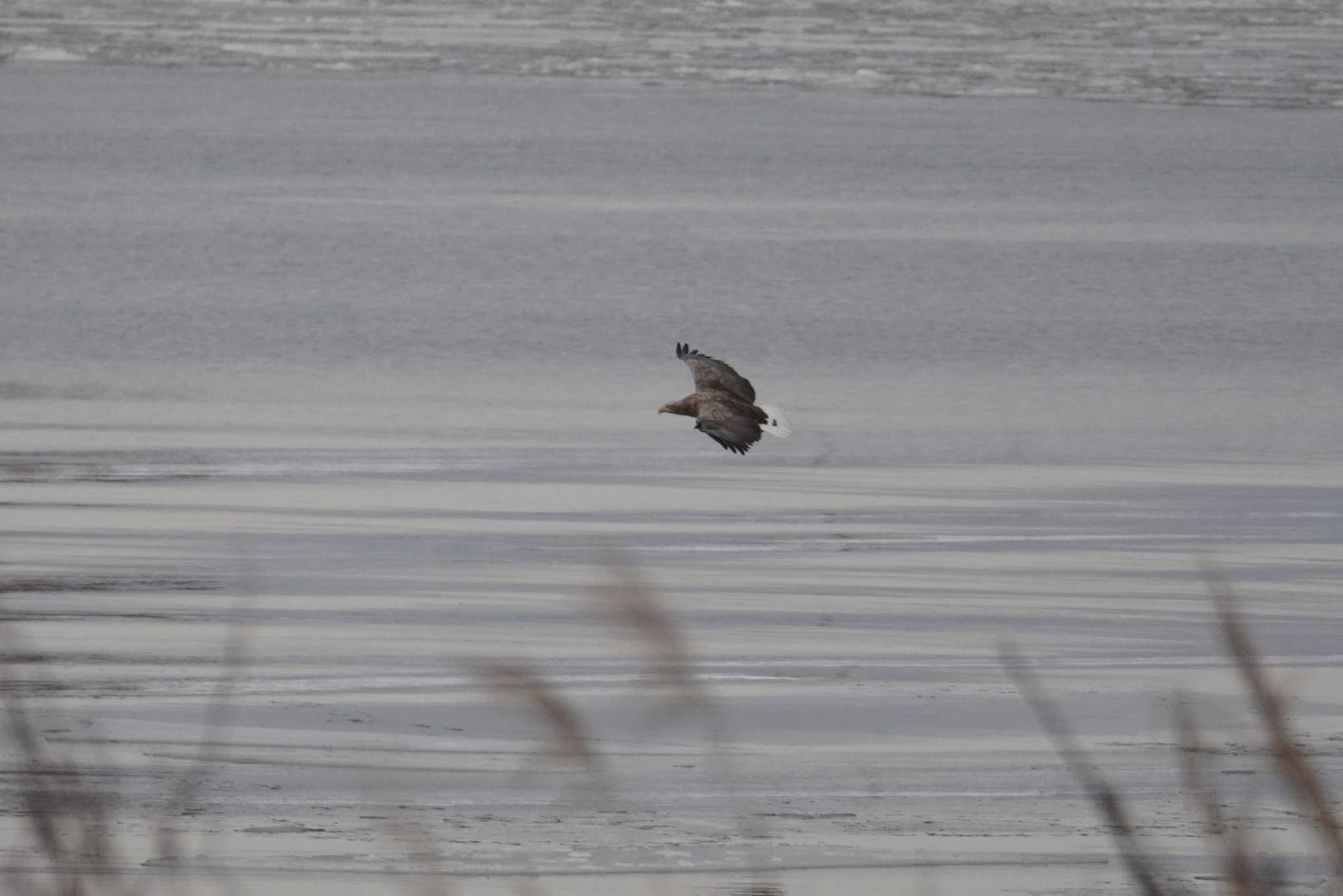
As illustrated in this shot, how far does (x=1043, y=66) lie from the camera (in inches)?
1021

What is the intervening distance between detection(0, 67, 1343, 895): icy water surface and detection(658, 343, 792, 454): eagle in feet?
1.58

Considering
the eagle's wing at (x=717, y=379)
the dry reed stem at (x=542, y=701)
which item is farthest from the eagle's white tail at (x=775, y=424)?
the dry reed stem at (x=542, y=701)

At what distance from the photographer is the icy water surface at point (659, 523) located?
167 inches

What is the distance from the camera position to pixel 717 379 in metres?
5.86

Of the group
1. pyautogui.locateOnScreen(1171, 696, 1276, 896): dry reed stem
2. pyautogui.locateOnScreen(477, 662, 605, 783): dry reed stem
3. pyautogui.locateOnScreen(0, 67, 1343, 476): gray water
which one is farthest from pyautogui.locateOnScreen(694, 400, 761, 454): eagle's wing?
pyautogui.locateOnScreen(477, 662, 605, 783): dry reed stem

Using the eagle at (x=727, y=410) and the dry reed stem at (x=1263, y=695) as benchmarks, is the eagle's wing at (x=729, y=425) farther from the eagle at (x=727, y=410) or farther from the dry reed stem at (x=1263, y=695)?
the dry reed stem at (x=1263, y=695)

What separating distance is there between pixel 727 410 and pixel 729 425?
0.12m

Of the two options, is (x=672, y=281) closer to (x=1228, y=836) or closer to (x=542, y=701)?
(x=1228, y=836)

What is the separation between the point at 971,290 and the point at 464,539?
812 cm

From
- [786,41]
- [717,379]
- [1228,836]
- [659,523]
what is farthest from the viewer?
[786,41]

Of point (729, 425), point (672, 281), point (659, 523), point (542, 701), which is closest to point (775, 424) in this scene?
point (729, 425)

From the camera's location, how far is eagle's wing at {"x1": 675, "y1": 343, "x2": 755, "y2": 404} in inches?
227

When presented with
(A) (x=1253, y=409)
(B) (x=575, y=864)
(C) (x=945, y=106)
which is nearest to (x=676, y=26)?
(C) (x=945, y=106)

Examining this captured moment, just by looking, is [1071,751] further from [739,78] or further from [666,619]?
[739,78]
